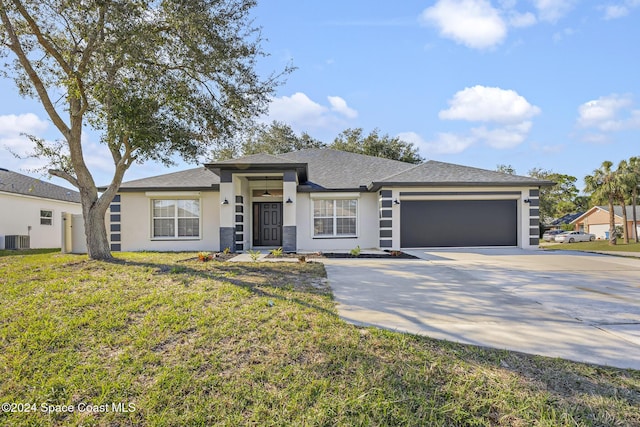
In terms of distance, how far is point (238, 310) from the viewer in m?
4.50

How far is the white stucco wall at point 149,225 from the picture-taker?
13.8 m

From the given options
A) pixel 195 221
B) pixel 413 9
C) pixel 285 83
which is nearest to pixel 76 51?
pixel 285 83

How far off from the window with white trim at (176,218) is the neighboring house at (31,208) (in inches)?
319

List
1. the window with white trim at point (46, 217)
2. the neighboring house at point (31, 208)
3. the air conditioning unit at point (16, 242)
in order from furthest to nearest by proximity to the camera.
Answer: the window with white trim at point (46, 217), the neighboring house at point (31, 208), the air conditioning unit at point (16, 242)

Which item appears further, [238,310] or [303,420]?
[238,310]

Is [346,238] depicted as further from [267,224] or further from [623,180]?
[623,180]

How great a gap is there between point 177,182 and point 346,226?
7493 millimetres

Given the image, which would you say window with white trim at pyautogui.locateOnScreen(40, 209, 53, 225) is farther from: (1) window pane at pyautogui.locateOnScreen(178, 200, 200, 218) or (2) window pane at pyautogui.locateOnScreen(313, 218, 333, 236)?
(2) window pane at pyautogui.locateOnScreen(313, 218, 333, 236)

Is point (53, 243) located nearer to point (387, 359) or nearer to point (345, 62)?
point (345, 62)

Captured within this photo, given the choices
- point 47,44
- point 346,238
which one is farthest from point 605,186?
point 47,44

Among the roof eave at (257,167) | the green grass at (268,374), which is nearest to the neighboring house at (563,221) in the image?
the roof eave at (257,167)

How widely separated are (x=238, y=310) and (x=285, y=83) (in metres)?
7.84

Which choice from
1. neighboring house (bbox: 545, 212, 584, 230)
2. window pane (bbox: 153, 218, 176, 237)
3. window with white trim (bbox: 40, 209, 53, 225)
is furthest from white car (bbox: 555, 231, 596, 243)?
window with white trim (bbox: 40, 209, 53, 225)

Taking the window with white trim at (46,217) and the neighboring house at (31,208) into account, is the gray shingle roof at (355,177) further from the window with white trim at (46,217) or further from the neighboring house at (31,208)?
the window with white trim at (46,217)
